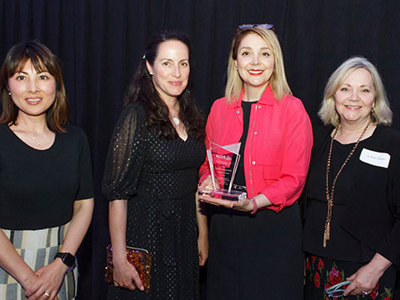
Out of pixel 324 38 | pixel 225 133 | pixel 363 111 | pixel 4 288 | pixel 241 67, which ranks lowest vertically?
pixel 4 288

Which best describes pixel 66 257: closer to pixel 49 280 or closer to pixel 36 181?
pixel 49 280

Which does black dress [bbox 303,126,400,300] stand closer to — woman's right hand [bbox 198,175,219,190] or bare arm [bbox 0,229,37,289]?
woman's right hand [bbox 198,175,219,190]

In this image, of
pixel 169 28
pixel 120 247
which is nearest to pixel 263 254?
pixel 120 247

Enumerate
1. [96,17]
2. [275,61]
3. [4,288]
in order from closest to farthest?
[4,288]
[275,61]
[96,17]

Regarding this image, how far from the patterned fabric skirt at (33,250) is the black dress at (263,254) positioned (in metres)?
0.80

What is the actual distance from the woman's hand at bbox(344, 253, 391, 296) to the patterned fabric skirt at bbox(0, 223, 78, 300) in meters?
1.33

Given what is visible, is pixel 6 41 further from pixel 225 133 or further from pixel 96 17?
pixel 225 133

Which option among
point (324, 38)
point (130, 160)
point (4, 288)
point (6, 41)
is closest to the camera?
point (4, 288)

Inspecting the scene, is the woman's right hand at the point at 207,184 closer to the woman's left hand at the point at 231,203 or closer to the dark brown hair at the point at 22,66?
the woman's left hand at the point at 231,203

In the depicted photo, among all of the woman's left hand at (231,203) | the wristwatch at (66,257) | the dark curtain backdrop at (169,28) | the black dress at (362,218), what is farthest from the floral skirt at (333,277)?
the wristwatch at (66,257)

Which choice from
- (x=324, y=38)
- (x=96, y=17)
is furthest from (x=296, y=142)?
(x=96, y=17)

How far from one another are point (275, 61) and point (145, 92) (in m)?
0.67

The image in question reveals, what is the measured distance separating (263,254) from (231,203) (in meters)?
0.36

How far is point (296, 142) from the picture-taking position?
2109 millimetres
